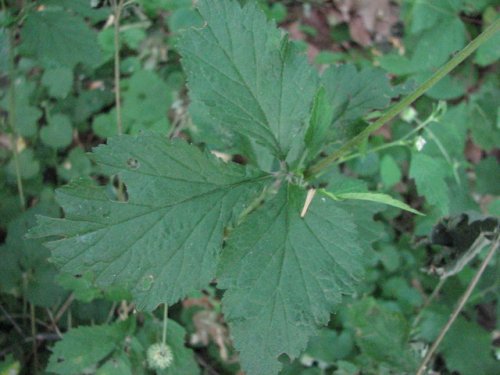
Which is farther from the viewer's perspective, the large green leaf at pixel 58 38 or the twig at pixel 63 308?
the twig at pixel 63 308

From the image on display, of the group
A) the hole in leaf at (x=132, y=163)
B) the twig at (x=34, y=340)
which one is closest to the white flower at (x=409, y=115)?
the hole in leaf at (x=132, y=163)

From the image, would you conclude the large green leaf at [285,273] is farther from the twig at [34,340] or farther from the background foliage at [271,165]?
the twig at [34,340]

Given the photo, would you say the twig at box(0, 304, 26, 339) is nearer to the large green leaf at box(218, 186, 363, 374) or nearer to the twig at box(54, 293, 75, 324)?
the twig at box(54, 293, 75, 324)

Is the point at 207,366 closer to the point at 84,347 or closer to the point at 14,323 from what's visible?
the point at 84,347

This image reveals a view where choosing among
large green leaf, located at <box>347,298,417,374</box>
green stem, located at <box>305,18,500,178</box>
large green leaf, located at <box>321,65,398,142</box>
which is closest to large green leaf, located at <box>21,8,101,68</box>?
large green leaf, located at <box>321,65,398,142</box>

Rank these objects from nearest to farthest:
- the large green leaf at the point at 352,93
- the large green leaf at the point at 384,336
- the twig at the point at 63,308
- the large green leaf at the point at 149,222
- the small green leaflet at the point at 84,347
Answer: the large green leaf at the point at 149,222 → the large green leaf at the point at 352,93 → the small green leaflet at the point at 84,347 → the large green leaf at the point at 384,336 → the twig at the point at 63,308

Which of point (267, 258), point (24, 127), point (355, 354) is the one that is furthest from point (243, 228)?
point (24, 127)

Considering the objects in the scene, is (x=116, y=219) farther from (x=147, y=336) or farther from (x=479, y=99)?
(x=479, y=99)
